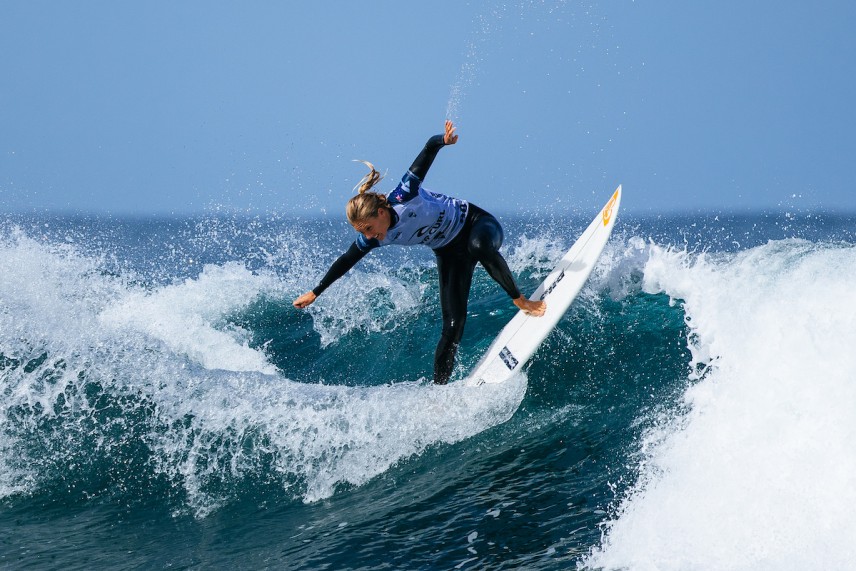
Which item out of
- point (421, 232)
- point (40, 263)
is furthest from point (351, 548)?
point (40, 263)

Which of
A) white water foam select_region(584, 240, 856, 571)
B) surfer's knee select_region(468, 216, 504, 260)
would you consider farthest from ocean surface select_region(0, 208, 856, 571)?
surfer's knee select_region(468, 216, 504, 260)

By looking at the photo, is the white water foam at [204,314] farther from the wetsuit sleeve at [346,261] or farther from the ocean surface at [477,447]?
the wetsuit sleeve at [346,261]

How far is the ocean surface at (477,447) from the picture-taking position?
379 centimetres

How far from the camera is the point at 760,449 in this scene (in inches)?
158

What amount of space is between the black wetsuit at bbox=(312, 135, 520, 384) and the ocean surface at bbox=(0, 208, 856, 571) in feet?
2.08

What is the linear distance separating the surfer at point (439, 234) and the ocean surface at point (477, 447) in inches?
25.3

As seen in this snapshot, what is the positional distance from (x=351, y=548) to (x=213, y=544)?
87 cm

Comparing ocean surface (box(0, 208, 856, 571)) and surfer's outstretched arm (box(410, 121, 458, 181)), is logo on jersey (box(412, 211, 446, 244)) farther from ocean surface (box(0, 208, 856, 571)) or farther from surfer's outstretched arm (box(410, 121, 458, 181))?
ocean surface (box(0, 208, 856, 571))

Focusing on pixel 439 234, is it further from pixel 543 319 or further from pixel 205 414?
pixel 205 414

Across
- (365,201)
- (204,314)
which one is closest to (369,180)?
(365,201)

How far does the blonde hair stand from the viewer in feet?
17.0

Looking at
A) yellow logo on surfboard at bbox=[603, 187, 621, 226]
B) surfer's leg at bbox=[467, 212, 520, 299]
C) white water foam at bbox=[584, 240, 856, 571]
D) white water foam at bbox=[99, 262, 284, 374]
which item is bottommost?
white water foam at bbox=[99, 262, 284, 374]

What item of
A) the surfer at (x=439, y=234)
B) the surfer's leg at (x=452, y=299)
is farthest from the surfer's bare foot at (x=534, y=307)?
the surfer's leg at (x=452, y=299)

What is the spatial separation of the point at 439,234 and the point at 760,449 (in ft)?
9.09
